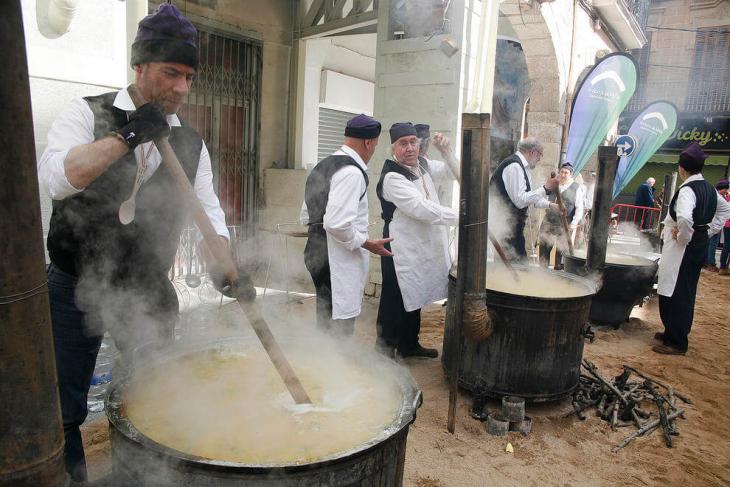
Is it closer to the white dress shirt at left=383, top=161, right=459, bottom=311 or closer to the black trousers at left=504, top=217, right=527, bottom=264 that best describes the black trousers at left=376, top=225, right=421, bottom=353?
the white dress shirt at left=383, top=161, right=459, bottom=311

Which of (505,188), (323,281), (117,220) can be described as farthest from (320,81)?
(117,220)

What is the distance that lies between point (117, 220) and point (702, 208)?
6.09m

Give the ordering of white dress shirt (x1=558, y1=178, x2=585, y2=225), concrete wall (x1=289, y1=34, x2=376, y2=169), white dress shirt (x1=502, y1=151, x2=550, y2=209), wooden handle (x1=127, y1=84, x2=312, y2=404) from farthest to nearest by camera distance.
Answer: white dress shirt (x1=558, y1=178, x2=585, y2=225), concrete wall (x1=289, y1=34, x2=376, y2=169), white dress shirt (x1=502, y1=151, x2=550, y2=209), wooden handle (x1=127, y1=84, x2=312, y2=404)

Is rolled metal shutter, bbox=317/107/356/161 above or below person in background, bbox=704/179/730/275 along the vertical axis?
above

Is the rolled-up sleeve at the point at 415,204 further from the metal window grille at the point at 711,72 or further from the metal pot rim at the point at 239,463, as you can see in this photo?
the metal window grille at the point at 711,72

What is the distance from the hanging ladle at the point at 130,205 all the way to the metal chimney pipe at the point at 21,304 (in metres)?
1.24

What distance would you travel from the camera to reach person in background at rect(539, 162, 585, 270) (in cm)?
874

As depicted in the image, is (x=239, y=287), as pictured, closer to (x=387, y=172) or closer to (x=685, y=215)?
(x=387, y=172)

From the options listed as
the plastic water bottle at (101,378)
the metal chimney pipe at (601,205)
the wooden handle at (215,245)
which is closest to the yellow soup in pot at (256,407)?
the wooden handle at (215,245)

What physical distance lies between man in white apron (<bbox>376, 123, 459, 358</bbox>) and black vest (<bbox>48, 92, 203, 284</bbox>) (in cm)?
240

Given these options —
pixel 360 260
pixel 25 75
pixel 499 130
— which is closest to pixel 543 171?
pixel 499 130

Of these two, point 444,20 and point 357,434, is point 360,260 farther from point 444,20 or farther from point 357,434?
point 444,20

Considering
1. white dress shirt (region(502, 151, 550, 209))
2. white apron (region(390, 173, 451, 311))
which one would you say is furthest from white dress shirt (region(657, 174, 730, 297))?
white apron (region(390, 173, 451, 311))

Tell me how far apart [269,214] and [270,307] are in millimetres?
2970
